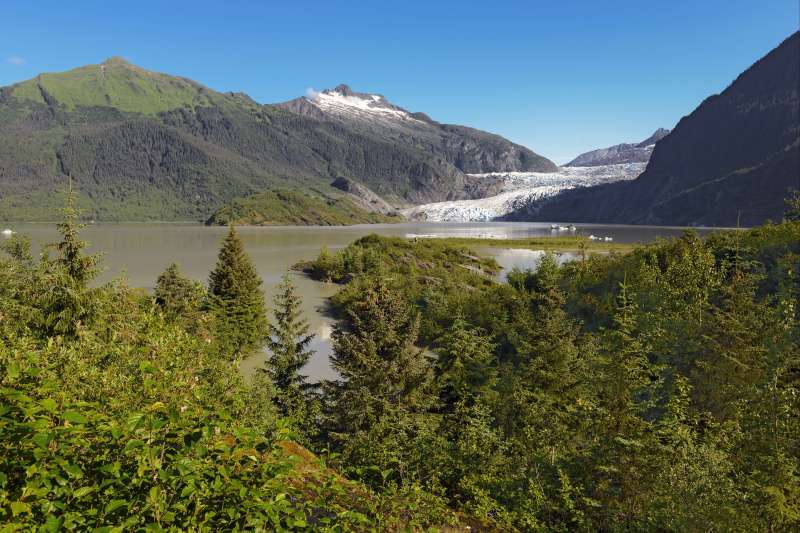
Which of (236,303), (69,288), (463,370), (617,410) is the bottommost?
(463,370)

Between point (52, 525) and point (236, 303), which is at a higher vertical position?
point (52, 525)

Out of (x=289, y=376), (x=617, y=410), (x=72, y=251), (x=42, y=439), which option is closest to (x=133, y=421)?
(x=42, y=439)

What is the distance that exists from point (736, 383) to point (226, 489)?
14880 mm

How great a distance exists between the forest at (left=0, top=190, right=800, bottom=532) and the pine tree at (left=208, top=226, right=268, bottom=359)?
4.19 m

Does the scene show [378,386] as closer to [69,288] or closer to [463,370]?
[463,370]

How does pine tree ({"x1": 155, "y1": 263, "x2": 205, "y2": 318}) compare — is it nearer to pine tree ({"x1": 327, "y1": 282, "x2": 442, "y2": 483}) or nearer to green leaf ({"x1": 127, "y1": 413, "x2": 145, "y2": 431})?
pine tree ({"x1": 327, "y1": 282, "x2": 442, "y2": 483})

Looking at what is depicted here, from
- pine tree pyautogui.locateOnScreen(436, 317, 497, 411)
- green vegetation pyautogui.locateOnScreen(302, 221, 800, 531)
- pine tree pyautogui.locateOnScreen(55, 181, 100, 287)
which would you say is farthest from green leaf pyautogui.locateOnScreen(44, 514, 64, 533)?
pine tree pyautogui.locateOnScreen(436, 317, 497, 411)

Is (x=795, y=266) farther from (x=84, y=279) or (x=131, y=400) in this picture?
(x=84, y=279)

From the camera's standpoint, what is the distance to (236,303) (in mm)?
33219

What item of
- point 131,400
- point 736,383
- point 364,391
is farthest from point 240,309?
point 736,383

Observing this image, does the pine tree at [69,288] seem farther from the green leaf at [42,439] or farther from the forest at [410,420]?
the green leaf at [42,439]

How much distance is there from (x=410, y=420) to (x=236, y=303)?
70.4 ft

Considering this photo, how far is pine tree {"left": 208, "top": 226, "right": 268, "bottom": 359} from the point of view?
3167cm

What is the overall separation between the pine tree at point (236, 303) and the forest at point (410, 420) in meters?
4.19
